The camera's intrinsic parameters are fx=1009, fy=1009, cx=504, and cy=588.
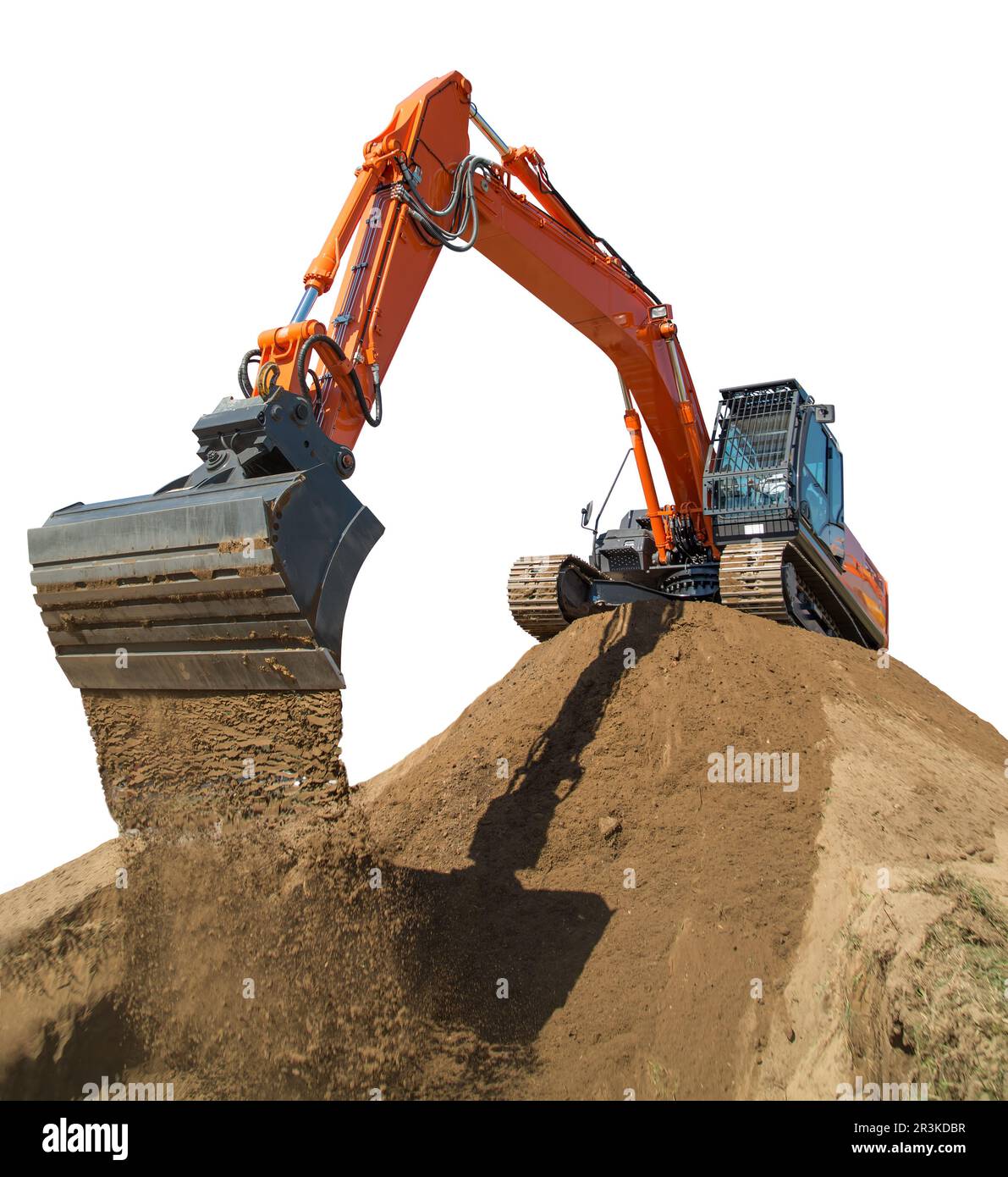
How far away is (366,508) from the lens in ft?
14.6

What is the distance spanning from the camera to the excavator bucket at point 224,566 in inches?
159

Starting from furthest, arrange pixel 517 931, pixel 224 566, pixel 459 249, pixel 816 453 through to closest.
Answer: pixel 816 453, pixel 459 249, pixel 517 931, pixel 224 566

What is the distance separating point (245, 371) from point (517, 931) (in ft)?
10.6

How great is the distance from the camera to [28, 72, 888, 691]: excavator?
4.14m

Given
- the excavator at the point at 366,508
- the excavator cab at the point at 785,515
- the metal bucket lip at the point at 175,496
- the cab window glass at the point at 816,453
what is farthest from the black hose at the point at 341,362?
the cab window glass at the point at 816,453

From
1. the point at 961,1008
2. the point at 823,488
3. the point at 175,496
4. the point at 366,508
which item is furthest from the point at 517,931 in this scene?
the point at 823,488

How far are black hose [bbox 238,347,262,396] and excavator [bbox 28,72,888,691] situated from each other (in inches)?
0.4

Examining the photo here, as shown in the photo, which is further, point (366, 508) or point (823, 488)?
point (823, 488)

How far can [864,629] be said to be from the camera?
9.27 meters

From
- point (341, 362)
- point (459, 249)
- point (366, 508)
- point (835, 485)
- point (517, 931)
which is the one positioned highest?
point (459, 249)

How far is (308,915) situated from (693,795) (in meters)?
Answer: 2.69

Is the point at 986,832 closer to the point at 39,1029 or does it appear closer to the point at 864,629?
the point at 864,629

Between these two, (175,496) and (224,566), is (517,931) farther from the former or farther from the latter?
(175,496)

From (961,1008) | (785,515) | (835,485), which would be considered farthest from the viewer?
(835,485)
